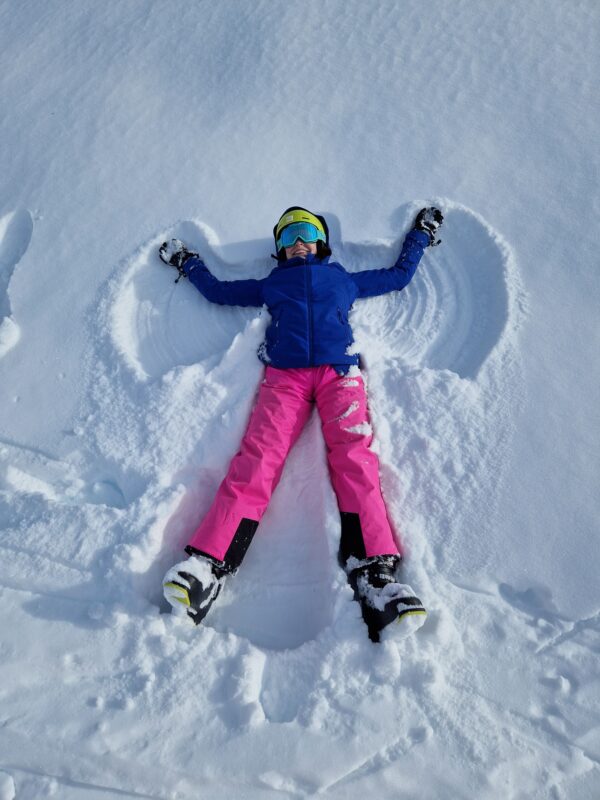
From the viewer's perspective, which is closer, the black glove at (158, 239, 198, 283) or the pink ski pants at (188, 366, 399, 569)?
the pink ski pants at (188, 366, 399, 569)

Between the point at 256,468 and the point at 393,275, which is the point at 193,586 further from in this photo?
the point at 393,275

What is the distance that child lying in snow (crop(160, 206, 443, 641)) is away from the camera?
6.45 ft

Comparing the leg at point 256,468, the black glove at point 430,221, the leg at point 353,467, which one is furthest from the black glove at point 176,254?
the black glove at point 430,221

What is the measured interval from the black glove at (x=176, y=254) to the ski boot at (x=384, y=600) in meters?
1.91

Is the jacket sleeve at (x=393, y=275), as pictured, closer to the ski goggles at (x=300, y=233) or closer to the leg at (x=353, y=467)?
the ski goggles at (x=300, y=233)

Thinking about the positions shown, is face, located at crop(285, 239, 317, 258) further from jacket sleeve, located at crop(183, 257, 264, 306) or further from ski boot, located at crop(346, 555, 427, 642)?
ski boot, located at crop(346, 555, 427, 642)

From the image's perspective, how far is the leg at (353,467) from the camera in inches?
80.8

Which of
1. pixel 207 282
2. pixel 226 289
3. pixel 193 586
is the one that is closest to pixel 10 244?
pixel 207 282

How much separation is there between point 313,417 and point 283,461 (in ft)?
0.99

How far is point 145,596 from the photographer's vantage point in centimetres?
206

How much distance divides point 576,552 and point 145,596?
1.78 meters

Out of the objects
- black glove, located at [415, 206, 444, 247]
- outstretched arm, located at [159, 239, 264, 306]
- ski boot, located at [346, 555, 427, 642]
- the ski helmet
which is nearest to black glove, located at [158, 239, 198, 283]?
outstretched arm, located at [159, 239, 264, 306]

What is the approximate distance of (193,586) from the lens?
1.93m

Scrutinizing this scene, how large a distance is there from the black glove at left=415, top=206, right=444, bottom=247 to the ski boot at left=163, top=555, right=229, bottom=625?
209cm
